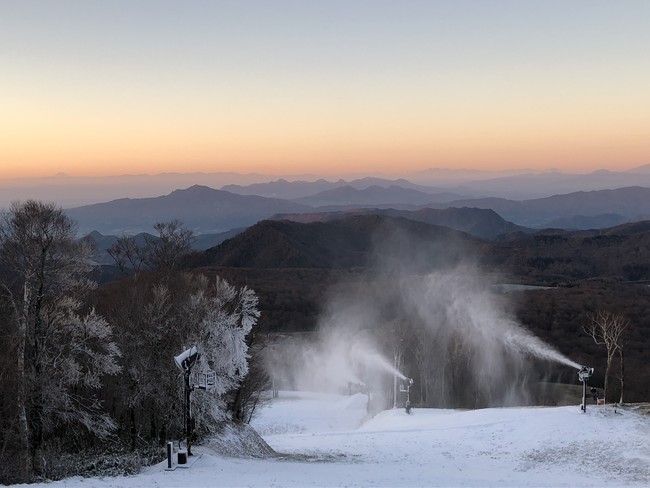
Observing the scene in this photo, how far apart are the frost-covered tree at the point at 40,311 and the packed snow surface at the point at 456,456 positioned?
13.1 feet

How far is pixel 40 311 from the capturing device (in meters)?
20.5

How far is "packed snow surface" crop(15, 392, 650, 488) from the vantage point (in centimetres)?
1988

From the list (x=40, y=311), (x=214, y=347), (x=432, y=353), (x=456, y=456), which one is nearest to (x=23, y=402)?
(x=40, y=311)

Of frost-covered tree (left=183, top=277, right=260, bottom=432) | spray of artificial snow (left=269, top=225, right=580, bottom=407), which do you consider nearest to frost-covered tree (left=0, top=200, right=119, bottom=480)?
frost-covered tree (left=183, top=277, right=260, bottom=432)

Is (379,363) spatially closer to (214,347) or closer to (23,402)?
(214,347)

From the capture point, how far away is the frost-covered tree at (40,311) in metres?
19.4

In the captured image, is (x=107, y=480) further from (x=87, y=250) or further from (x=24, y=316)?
(x=87, y=250)

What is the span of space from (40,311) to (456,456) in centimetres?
2208

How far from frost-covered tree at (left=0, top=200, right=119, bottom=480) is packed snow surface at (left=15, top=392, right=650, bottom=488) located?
400 centimetres

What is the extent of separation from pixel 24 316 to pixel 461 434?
1003 inches

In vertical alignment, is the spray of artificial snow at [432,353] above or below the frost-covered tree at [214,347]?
below

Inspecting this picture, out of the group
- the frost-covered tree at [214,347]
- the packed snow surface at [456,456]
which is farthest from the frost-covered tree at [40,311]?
the frost-covered tree at [214,347]

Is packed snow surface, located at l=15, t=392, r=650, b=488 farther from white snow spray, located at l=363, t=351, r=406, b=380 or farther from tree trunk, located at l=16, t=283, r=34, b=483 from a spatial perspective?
white snow spray, located at l=363, t=351, r=406, b=380

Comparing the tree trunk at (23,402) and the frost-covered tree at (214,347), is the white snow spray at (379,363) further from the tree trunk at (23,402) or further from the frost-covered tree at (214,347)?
the tree trunk at (23,402)
